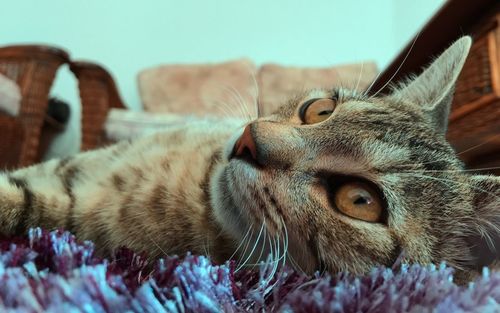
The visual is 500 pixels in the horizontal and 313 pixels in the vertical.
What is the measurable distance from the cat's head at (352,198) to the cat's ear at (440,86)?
0.22m

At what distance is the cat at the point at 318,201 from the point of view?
0.65 m

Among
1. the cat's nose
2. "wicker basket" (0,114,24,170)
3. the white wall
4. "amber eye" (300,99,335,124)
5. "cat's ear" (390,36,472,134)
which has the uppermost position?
the white wall

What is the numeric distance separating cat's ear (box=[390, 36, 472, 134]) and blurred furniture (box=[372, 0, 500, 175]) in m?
0.14

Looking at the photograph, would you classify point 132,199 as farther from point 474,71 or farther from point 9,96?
point 9,96

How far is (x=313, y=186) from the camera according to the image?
26.1 inches

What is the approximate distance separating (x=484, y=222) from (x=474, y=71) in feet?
2.62

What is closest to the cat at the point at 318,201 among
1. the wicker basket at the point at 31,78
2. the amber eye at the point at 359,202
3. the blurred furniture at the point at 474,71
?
the amber eye at the point at 359,202

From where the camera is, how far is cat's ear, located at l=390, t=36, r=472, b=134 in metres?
0.95

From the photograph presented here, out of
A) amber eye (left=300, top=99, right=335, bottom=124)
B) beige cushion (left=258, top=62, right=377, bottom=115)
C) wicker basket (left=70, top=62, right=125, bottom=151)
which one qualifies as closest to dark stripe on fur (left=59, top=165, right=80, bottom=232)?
amber eye (left=300, top=99, right=335, bottom=124)

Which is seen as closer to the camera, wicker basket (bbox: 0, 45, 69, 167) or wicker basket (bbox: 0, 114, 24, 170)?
wicker basket (bbox: 0, 114, 24, 170)

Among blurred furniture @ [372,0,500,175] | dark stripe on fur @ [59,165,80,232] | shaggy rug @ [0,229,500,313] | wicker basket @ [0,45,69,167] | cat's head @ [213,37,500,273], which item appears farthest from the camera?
wicker basket @ [0,45,69,167]

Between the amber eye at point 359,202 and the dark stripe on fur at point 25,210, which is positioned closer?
the amber eye at point 359,202

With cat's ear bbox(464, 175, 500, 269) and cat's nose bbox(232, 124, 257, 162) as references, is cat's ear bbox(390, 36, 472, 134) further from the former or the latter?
cat's nose bbox(232, 124, 257, 162)

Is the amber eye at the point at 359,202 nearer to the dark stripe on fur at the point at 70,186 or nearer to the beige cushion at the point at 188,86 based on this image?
the dark stripe on fur at the point at 70,186
